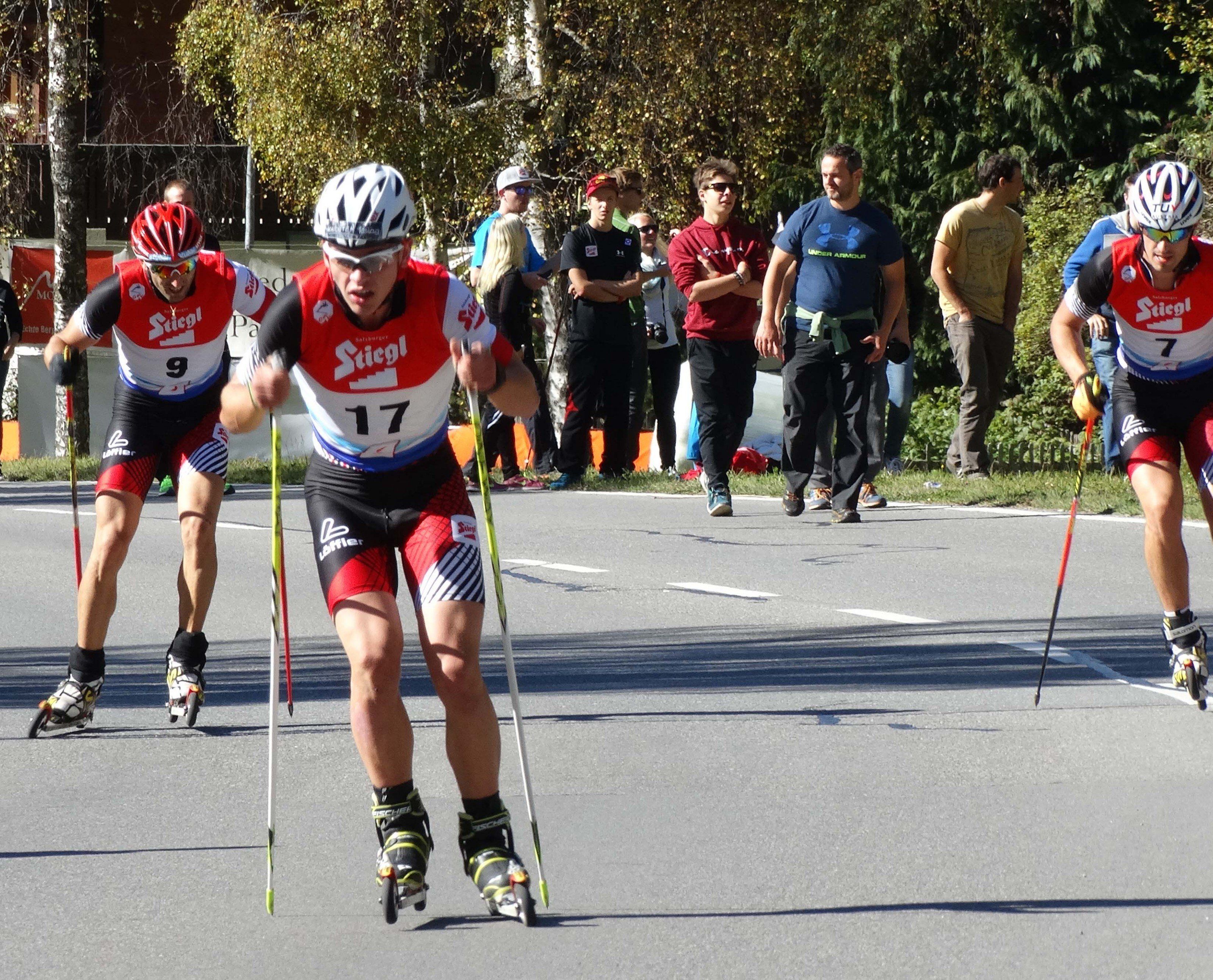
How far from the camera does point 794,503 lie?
13.5 m

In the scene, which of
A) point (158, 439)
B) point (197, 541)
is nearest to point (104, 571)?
point (197, 541)

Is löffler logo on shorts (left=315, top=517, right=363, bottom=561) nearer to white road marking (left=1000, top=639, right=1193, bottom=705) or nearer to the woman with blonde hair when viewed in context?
white road marking (left=1000, top=639, right=1193, bottom=705)

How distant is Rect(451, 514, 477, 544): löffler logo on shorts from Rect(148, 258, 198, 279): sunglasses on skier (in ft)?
9.25

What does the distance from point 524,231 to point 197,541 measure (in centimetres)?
787

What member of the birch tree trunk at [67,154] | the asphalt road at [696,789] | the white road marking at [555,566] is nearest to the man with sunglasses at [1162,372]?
the asphalt road at [696,789]

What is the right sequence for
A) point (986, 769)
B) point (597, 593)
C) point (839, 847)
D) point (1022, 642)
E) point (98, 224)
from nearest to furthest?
point (839, 847) → point (986, 769) → point (1022, 642) → point (597, 593) → point (98, 224)

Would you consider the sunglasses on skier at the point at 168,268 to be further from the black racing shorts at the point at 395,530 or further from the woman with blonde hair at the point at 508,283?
the woman with blonde hair at the point at 508,283

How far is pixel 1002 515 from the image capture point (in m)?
13.4

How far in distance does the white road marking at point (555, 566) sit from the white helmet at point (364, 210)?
663cm

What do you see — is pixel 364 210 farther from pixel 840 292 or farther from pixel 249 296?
pixel 840 292

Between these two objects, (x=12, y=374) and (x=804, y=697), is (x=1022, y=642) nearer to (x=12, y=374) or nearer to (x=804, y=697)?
(x=804, y=697)

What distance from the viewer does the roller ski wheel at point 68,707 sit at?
7711 millimetres

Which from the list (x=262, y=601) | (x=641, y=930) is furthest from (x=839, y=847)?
(x=262, y=601)

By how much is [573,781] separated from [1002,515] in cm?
732
